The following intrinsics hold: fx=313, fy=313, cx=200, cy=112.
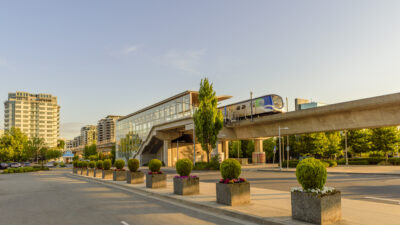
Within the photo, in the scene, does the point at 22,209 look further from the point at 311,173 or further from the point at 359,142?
the point at 359,142

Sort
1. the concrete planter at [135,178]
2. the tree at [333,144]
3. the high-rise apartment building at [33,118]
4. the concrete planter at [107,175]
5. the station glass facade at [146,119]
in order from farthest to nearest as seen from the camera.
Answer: the high-rise apartment building at [33,118] < the tree at [333,144] < the station glass facade at [146,119] < the concrete planter at [107,175] < the concrete planter at [135,178]

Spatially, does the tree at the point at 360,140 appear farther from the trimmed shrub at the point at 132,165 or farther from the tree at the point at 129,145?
the trimmed shrub at the point at 132,165

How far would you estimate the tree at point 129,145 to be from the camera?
73.7 meters

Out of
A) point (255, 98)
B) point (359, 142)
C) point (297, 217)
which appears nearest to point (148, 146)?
point (255, 98)

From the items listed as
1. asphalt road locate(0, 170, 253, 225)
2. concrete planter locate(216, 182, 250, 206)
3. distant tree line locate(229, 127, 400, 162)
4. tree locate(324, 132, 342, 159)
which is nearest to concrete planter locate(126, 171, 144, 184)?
asphalt road locate(0, 170, 253, 225)

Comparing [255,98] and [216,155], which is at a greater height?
[255,98]

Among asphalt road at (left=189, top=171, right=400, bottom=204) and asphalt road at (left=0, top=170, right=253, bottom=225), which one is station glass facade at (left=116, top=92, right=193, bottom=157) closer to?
asphalt road at (left=189, top=171, right=400, bottom=204)

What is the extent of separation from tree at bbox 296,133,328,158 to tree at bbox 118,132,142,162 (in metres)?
36.3

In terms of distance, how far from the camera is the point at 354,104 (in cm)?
3008

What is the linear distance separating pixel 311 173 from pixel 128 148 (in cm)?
7181

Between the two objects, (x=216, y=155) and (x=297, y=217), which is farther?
(x=216, y=155)

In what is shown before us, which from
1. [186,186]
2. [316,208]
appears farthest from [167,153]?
[316,208]

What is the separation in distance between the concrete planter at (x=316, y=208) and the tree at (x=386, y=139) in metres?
55.9

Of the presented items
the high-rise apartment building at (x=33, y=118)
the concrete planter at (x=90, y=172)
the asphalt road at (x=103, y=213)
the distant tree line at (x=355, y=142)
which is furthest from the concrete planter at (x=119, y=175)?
the high-rise apartment building at (x=33, y=118)
